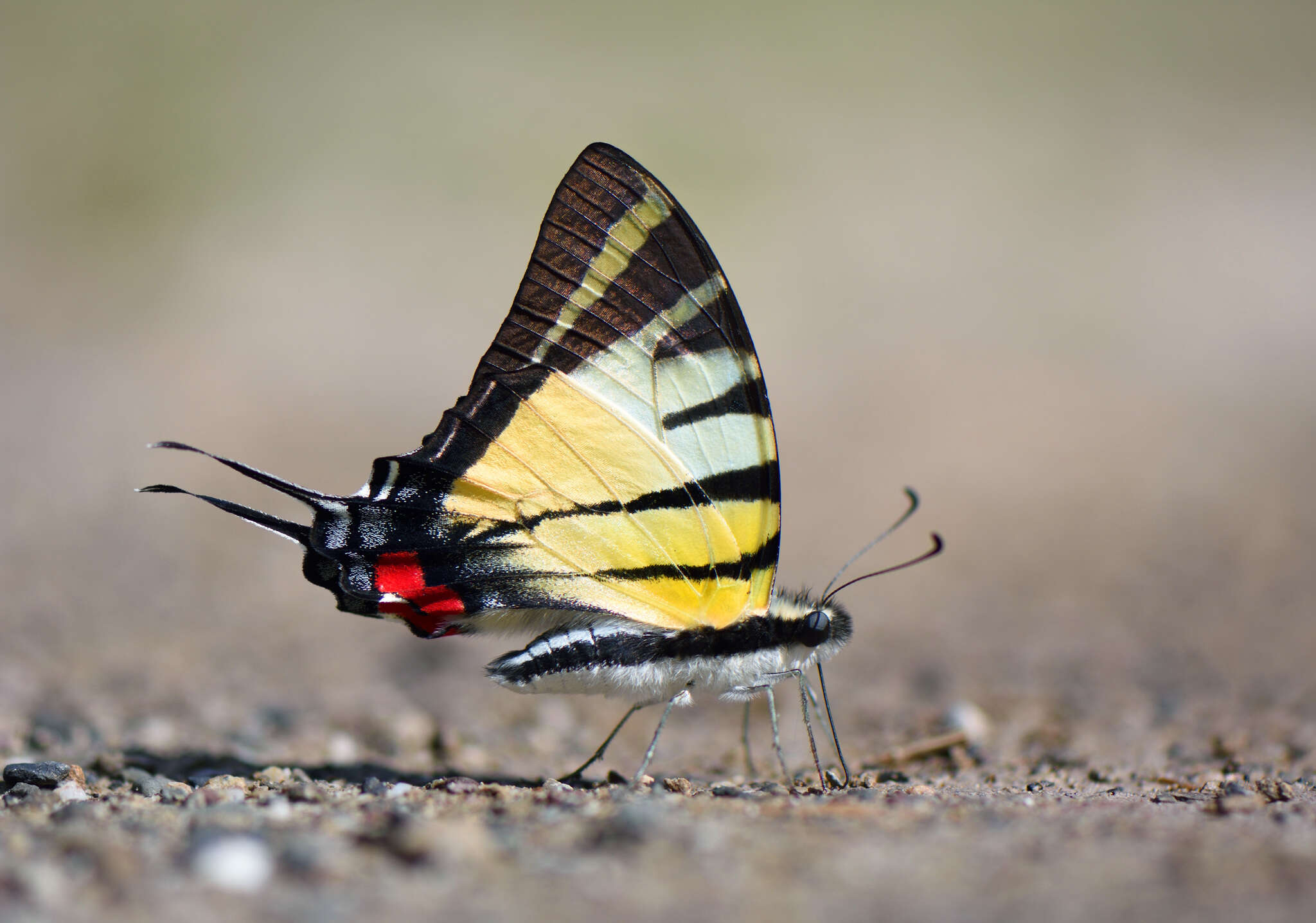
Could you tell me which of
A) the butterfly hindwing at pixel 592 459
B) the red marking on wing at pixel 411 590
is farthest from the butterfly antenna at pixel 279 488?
the red marking on wing at pixel 411 590

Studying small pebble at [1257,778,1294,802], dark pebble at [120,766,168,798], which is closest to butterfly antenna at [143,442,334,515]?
dark pebble at [120,766,168,798]

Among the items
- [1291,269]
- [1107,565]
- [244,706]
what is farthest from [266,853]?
[1291,269]

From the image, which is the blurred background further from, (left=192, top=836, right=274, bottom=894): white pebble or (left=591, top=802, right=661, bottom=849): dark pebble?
(left=192, top=836, right=274, bottom=894): white pebble

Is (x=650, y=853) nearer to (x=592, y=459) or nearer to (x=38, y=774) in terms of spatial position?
(x=592, y=459)

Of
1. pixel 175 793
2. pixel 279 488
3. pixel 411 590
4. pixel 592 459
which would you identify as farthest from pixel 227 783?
pixel 592 459

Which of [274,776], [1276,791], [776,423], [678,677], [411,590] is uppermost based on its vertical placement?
[776,423]

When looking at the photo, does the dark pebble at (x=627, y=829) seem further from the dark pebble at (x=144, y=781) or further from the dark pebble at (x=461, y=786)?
the dark pebble at (x=144, y=781)
